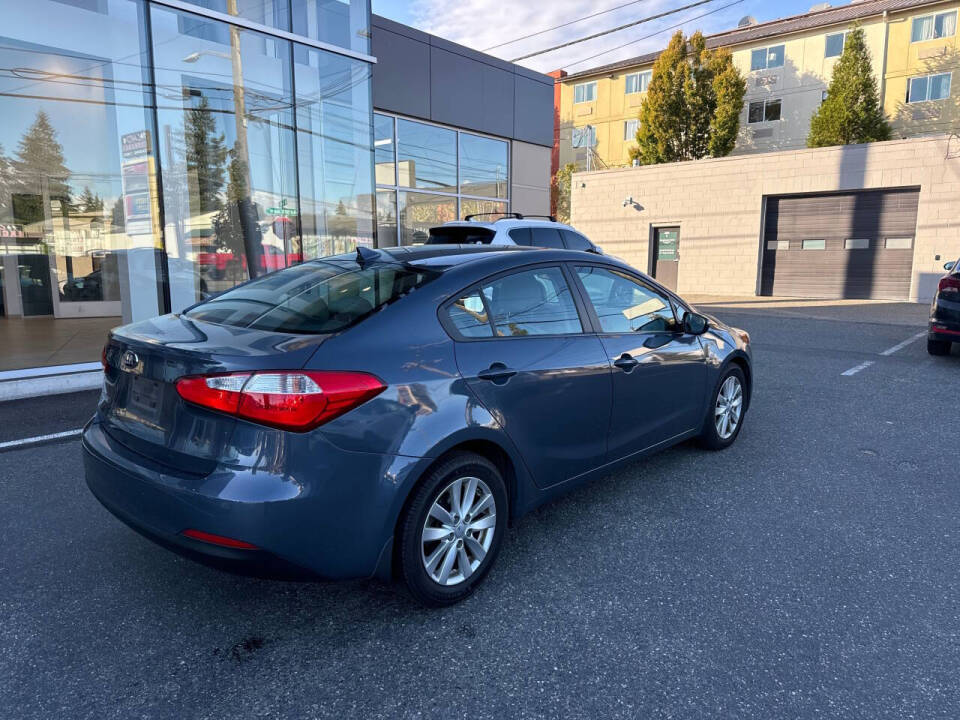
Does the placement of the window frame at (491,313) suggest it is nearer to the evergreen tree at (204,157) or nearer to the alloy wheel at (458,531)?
the alloy wheel at (458,531)

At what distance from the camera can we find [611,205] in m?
22.6

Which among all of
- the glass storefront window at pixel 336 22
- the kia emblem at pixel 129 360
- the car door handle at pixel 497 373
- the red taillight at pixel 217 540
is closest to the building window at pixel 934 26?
the glass storefront window at pixel 336 22

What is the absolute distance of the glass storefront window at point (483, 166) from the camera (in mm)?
14844

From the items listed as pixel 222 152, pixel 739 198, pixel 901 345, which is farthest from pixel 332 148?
pixel 739 198

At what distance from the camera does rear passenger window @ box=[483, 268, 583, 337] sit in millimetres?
3059

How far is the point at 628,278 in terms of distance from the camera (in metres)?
3.95

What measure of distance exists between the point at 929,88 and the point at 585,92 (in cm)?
1878

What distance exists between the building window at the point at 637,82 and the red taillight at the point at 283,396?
4124 cm

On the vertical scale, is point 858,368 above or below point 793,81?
below

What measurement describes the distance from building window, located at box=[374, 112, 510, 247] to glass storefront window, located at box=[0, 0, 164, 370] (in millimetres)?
4829

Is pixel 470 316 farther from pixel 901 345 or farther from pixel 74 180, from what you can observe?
pixel 74 180

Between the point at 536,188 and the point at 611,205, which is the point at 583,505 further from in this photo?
the point at 611,205

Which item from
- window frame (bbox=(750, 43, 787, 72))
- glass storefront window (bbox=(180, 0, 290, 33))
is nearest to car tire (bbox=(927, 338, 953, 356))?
glass storefront window (bbox=(180, 0, 290, 33))

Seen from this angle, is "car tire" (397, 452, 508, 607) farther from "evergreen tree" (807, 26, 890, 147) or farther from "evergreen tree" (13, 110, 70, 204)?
"evergreen tree" (807, 26, 890, 147)
